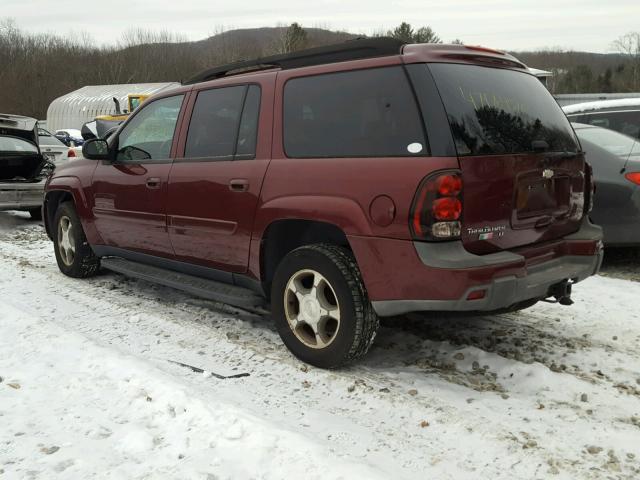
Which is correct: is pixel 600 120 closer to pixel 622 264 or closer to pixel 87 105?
pixel 622 264

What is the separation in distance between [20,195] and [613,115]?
857cm

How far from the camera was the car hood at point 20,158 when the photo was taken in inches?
376

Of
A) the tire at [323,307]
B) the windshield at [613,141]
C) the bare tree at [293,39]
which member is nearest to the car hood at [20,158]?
the tire at [323,307]

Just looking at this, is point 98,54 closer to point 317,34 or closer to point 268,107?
point 317,34

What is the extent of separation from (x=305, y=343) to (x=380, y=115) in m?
1.46

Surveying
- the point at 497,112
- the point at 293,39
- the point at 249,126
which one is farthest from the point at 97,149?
the point at 293,39

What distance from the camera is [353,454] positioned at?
8.69 ft

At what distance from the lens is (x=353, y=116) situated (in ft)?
11.1

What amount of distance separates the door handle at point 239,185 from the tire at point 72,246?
252cm

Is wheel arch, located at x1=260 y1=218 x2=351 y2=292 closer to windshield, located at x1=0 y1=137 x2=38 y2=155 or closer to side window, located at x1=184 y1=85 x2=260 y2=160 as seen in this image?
side window, located at x1=184 y1=85 x2=260 y2=160

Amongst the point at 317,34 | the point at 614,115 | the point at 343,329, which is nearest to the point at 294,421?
the point at 343,329

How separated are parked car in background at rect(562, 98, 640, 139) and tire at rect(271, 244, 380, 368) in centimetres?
483

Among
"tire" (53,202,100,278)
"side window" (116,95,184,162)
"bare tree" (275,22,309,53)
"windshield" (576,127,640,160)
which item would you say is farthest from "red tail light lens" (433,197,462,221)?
"bare tree" (275,22,309,53)

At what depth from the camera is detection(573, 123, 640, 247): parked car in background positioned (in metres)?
5.79
